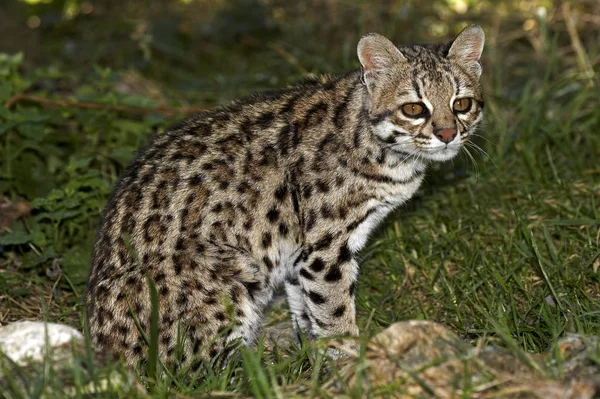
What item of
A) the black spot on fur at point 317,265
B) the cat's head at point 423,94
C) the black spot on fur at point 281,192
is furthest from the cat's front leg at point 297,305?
the cat's head at point 423,94

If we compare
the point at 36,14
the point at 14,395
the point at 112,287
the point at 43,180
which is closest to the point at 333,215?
the point at 112,287

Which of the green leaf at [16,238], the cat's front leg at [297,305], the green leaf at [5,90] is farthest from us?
the green leaf at [5,90]

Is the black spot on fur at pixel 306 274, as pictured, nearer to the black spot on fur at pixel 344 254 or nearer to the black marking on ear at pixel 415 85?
the black spot on fur at pixel 344 254

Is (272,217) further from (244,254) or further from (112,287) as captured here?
(112,287)

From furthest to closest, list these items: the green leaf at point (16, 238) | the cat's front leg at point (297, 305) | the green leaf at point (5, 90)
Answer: the green leaf at point (5, 90) < the green leaf at point (16, 238) < the cat's front leg at point (297, 305)

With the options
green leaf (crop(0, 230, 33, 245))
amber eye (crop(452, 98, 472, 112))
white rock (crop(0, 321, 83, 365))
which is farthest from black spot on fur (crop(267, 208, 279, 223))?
green leaf (crop(0, 230, 33, 245))

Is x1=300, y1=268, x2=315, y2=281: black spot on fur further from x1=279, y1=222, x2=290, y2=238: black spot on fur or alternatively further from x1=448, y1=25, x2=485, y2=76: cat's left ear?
x1=448, y1=25, x2=485, y2=76: cat's left ear
